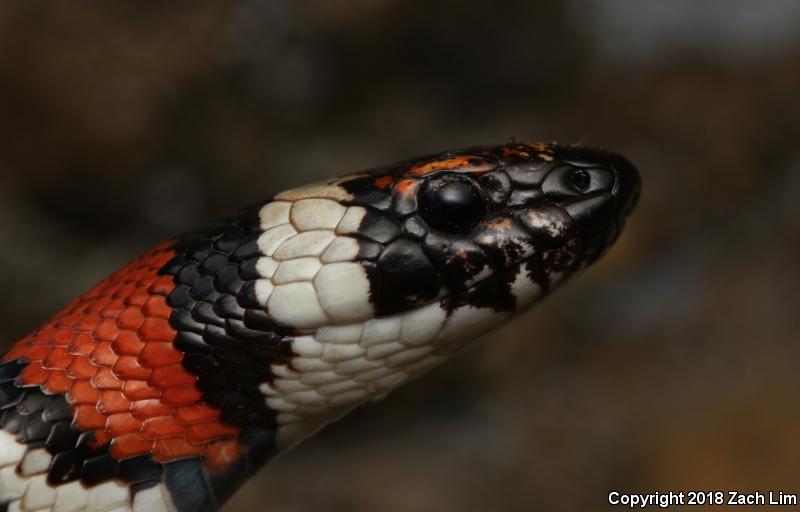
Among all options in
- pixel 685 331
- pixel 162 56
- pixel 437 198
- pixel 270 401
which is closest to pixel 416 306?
pixel 437 198

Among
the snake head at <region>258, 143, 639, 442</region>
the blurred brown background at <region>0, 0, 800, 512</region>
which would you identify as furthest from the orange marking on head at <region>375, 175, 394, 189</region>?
the blurred brown background at <region>0, 0, 800, 512</region>

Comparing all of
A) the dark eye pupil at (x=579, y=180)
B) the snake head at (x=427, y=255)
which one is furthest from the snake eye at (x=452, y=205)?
the dark eye pupil at (x=579, y=180)

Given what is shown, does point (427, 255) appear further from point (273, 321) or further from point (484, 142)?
point (484, 142)

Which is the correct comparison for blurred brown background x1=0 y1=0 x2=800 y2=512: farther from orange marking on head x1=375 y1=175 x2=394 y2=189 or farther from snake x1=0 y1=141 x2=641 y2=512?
orange marking on head x1=375 y1=175 x2=394 y2=189

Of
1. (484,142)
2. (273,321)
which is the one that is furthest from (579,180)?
(484,142)

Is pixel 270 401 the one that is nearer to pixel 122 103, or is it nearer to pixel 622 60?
pixel 122 103

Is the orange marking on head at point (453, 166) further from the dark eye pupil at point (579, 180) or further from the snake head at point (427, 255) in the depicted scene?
the dark eye pupil at point (579, 180)
